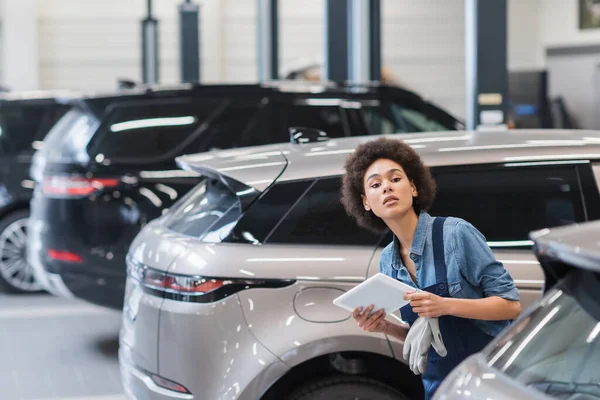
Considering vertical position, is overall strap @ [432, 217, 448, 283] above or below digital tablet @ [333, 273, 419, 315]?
above

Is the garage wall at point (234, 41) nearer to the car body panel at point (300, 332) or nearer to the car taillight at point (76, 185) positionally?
the car taillight at point (76, 185)

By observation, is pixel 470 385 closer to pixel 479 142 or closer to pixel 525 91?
pixel 479 142

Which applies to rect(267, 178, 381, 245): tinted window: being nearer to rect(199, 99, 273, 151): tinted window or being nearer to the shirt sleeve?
the shirt sleeve

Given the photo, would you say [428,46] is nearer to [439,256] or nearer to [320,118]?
[320,118]

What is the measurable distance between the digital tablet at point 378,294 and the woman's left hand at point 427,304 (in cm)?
2

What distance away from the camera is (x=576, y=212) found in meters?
4.06

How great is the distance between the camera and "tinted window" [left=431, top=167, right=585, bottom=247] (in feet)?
13.3

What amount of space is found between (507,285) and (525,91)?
711 inches

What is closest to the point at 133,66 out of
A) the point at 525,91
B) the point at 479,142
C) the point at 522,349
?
the point at 525,91

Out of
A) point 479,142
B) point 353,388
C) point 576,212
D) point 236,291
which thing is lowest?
point 353,388

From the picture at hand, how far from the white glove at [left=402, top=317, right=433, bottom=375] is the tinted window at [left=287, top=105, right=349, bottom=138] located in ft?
13.7

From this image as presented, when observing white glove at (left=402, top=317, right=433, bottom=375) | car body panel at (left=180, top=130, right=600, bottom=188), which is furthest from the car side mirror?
white glove at (left=402, top=317, right=433, bottom=375)

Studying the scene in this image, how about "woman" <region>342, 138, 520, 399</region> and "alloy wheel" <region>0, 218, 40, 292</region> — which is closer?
"woman" <region>342, 138, 520, 399</region>

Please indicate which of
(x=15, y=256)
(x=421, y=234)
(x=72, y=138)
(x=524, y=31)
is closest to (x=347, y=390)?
(x=421, y=234)
